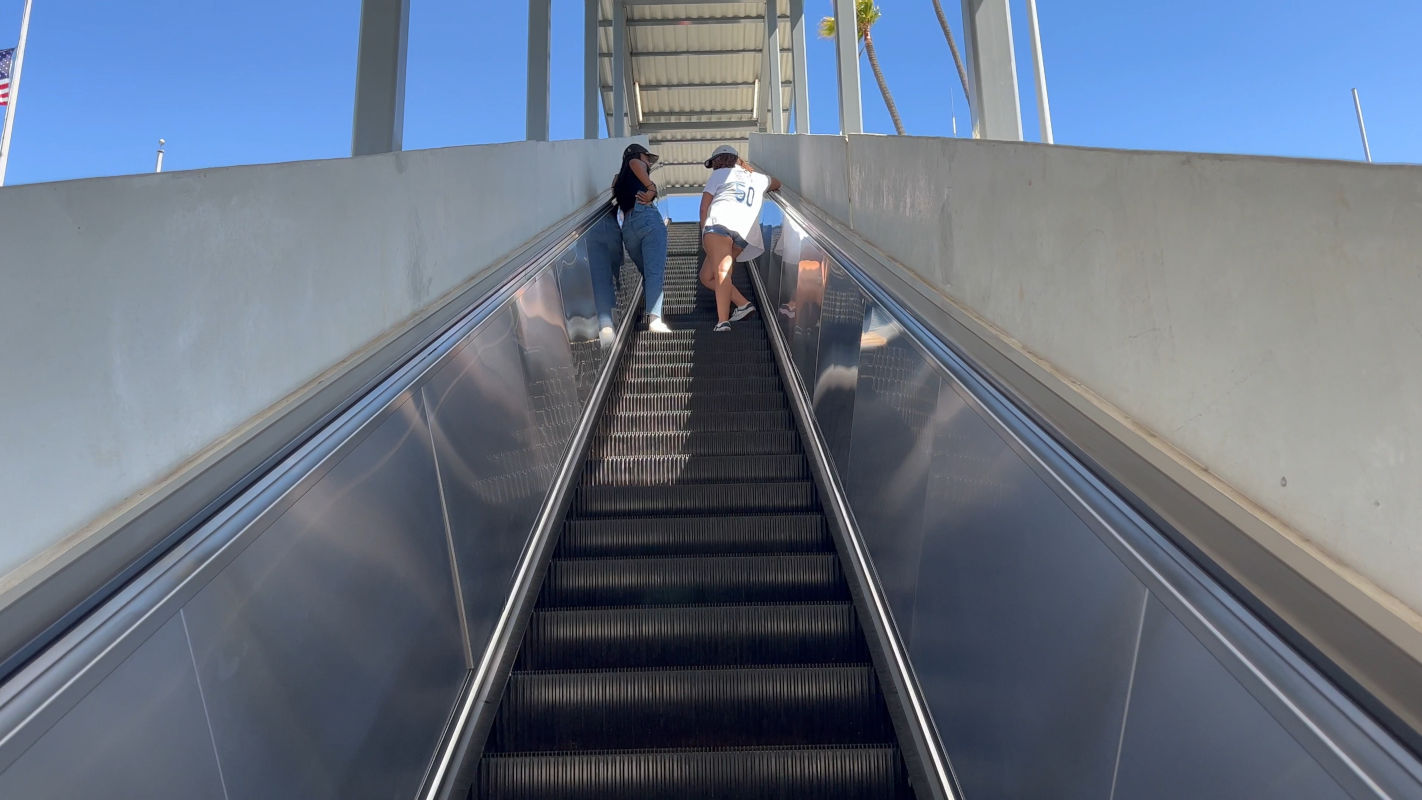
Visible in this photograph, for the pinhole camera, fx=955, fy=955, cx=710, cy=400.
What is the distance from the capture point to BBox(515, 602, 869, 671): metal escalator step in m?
3.18

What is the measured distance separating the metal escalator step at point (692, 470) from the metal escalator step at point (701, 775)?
1972 mm

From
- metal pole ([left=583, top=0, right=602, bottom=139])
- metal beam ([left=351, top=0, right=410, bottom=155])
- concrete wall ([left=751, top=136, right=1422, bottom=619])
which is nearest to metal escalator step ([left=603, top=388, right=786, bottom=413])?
metal beam ([left=351, top=0, right=410, bottom=155])

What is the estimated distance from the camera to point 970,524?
2402 millimetres

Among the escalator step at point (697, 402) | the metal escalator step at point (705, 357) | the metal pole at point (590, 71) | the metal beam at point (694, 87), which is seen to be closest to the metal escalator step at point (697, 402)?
the escalator step at point (697, 402)

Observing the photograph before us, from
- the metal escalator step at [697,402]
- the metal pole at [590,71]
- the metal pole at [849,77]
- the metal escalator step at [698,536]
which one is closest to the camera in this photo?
the metal escalator step at [698,536]

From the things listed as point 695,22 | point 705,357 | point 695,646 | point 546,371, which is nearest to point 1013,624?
point 695,646

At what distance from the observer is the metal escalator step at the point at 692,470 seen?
448cm

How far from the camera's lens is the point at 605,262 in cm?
673

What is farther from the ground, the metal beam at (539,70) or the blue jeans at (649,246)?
the metal beam at (539,70)

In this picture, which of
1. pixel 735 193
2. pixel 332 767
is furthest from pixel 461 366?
pixel 735 193

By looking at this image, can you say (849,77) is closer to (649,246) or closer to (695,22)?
(649,246)

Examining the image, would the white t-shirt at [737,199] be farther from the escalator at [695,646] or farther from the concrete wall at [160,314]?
the concrete wall at [160,314]

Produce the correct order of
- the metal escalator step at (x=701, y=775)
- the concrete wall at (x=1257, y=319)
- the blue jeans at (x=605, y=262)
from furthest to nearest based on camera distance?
the blue jeans at (x=605, y=262), the metal escalator step at (x=701, y=775), the concrete wall at (x=1257, y=319)

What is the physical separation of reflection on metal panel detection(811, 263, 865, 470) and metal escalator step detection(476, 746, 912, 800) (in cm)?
163
